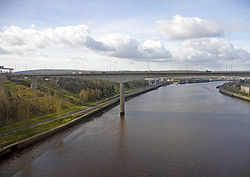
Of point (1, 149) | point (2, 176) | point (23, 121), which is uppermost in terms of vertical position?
point (23, 121)

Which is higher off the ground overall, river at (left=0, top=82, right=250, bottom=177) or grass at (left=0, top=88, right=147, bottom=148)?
grass at (left=0, top=88, right=147, bottom=148)

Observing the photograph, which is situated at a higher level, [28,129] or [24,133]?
[28,129]

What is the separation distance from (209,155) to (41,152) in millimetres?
12292

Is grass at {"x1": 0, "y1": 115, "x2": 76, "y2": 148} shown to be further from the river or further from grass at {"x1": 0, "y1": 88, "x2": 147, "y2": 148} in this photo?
the river

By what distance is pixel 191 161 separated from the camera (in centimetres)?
1327

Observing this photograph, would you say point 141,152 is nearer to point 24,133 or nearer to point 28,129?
point 24,133

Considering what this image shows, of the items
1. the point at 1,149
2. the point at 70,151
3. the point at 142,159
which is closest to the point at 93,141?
the point at 70,151

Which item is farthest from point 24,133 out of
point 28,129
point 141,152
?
point 141,152

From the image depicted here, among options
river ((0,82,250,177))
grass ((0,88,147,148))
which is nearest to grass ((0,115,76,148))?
grass ((0,88,147,148))

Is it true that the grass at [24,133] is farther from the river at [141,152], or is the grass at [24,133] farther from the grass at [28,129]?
the river at [141,152]

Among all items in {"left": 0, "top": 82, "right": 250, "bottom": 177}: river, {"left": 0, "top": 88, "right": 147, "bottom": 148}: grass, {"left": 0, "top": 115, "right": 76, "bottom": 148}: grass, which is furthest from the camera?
{"left": 0, "top": 88, "right": 147, "bottom": 148}: grass

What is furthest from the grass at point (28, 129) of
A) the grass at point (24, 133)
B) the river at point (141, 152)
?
the river at point (141, 152)

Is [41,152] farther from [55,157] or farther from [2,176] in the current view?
[2,176]

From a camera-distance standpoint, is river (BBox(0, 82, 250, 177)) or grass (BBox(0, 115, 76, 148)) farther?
grass (BBox(0, 115, 76, 148))
